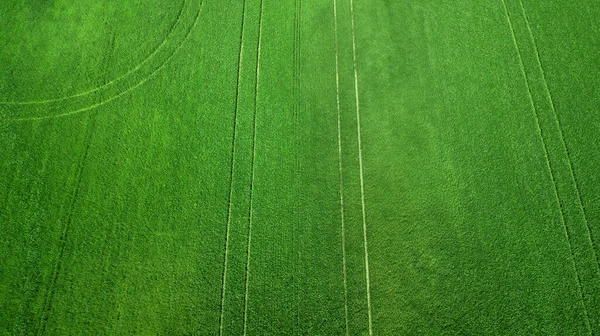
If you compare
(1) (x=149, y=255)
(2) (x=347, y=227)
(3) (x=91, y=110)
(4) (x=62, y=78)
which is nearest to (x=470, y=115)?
(2) (x=347, y=227)

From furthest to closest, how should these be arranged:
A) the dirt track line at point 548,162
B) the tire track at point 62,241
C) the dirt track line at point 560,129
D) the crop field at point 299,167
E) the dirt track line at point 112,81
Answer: the dirt track line at point 112,81
the dirt track line at point 560,129
the crop field at point 299,167
the tire track at point 62,241
the dirt track line at point 548,162

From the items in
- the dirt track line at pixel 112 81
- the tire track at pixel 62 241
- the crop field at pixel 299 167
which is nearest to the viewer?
the tire track at pixel 62 241

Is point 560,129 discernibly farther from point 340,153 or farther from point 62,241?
point 62,241

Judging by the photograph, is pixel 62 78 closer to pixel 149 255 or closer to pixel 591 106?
pixel 149 255

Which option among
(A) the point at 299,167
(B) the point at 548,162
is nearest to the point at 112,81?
(A) the point at 299,167

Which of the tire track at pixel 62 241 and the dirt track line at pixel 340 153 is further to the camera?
the dirt track line at pixel 340 153

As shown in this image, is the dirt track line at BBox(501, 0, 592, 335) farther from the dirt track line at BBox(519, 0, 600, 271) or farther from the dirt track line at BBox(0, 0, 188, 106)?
the dirt track line at BBox(0, 0, 188, 106)

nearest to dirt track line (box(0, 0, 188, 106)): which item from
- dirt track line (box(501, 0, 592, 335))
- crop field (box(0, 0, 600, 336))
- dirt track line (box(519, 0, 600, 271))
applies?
crop field (box(0, 0, 600, 336))

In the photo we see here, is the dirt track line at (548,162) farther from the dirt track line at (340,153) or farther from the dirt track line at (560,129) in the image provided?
the dirt track line at (340,153)

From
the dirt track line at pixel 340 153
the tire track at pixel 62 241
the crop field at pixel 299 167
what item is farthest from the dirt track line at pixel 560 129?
the tire track at pixel 62 241
